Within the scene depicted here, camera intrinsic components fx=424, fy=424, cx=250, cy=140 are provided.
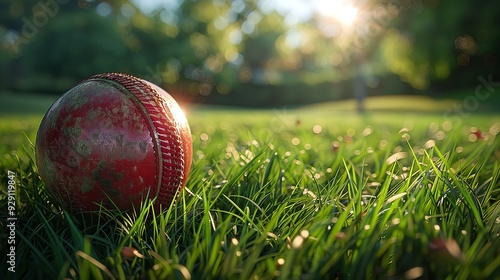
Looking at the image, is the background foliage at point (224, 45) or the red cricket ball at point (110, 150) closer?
the red cricket ball at point (110, 150)

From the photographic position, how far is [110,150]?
7.11ft

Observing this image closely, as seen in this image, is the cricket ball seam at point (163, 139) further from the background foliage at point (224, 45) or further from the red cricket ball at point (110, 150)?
the background foliage at point (224, 45)

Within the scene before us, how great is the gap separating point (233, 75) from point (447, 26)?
18.2m

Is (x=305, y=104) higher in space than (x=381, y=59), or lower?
lower

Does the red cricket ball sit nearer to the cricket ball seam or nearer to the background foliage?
the cricket ball seam

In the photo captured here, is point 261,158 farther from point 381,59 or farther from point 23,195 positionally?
point 381,59

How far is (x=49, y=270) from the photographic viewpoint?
160 centimetres

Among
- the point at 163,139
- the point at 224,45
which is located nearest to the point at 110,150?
the point at 163,139

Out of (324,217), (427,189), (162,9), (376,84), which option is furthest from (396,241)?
(162,9)

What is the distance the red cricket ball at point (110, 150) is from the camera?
2176mm

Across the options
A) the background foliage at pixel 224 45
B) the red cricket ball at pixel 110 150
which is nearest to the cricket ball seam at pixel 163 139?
the red cricket ball at pixel 110 150

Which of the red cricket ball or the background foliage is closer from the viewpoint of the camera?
the red cricket ball

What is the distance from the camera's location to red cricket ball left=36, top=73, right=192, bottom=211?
7.14 feet

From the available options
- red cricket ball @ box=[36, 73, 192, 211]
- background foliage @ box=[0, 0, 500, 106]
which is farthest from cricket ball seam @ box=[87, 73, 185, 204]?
background foliage @ box=[0, 0, 500, 106]
